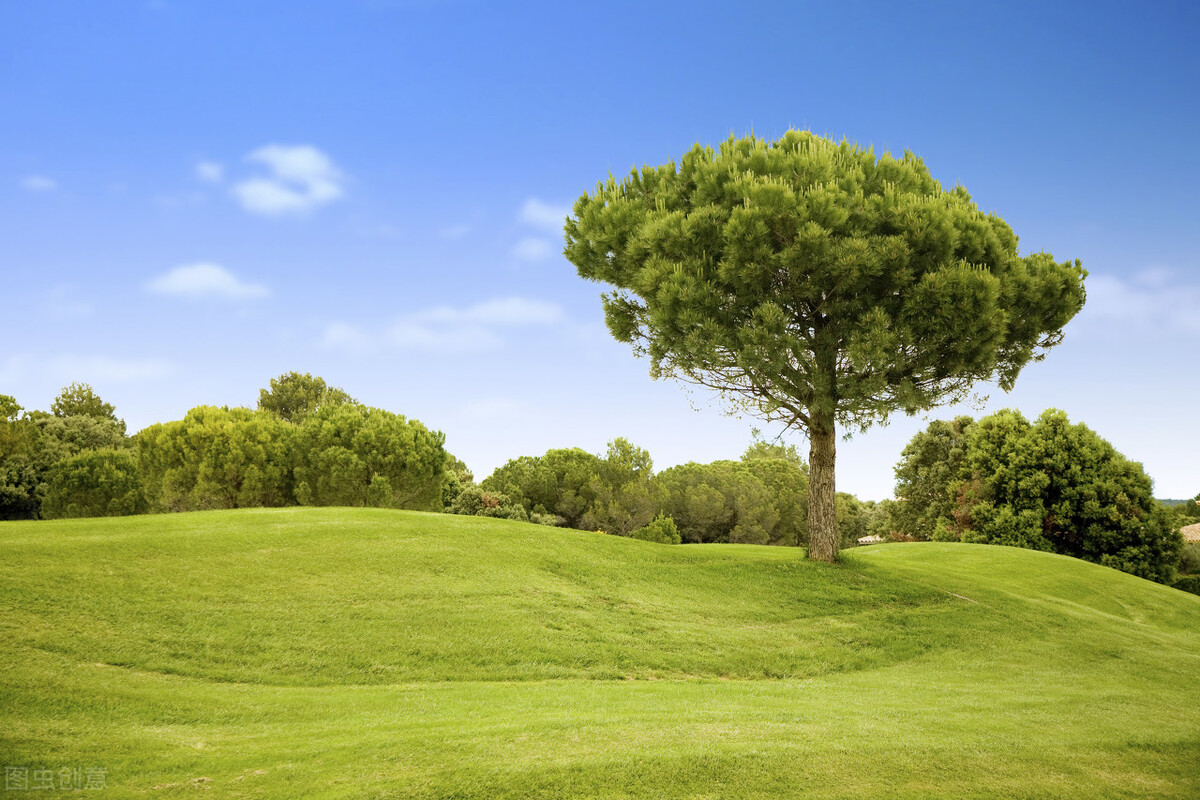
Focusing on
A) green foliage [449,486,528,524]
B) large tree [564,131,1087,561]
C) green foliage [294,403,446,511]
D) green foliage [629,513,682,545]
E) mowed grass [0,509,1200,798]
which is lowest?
mowed grass [0,509,1200,798]

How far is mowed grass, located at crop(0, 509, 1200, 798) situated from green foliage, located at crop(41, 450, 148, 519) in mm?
19834

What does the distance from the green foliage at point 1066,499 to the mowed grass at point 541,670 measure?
11.5 metres

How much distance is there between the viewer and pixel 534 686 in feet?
37.7

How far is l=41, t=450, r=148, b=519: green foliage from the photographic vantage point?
34.2m

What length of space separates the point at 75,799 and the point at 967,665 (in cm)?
1564

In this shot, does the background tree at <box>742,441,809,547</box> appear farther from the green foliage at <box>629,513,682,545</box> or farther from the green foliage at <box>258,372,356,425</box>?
the green foliage at <box>258,372,356,425</box>

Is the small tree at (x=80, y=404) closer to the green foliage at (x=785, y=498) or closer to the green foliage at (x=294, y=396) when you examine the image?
the green foliage at (x=294, y=396)

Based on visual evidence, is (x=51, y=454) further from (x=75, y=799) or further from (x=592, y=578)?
(x=75, y=799)

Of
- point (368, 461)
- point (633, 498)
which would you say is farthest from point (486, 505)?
point (368, 461)

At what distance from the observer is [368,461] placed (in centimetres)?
3712

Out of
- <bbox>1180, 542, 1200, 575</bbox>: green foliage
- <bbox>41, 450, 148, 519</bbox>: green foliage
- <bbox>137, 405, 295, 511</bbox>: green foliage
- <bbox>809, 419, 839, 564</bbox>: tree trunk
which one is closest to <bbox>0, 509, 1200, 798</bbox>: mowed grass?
<bbox>809, 419, 839, 564</bbox>: tree trunk

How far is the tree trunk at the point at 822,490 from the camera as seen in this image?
21266 mm

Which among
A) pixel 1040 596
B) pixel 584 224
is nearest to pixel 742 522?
pixel 1040 596

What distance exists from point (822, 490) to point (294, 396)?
57.1 m
